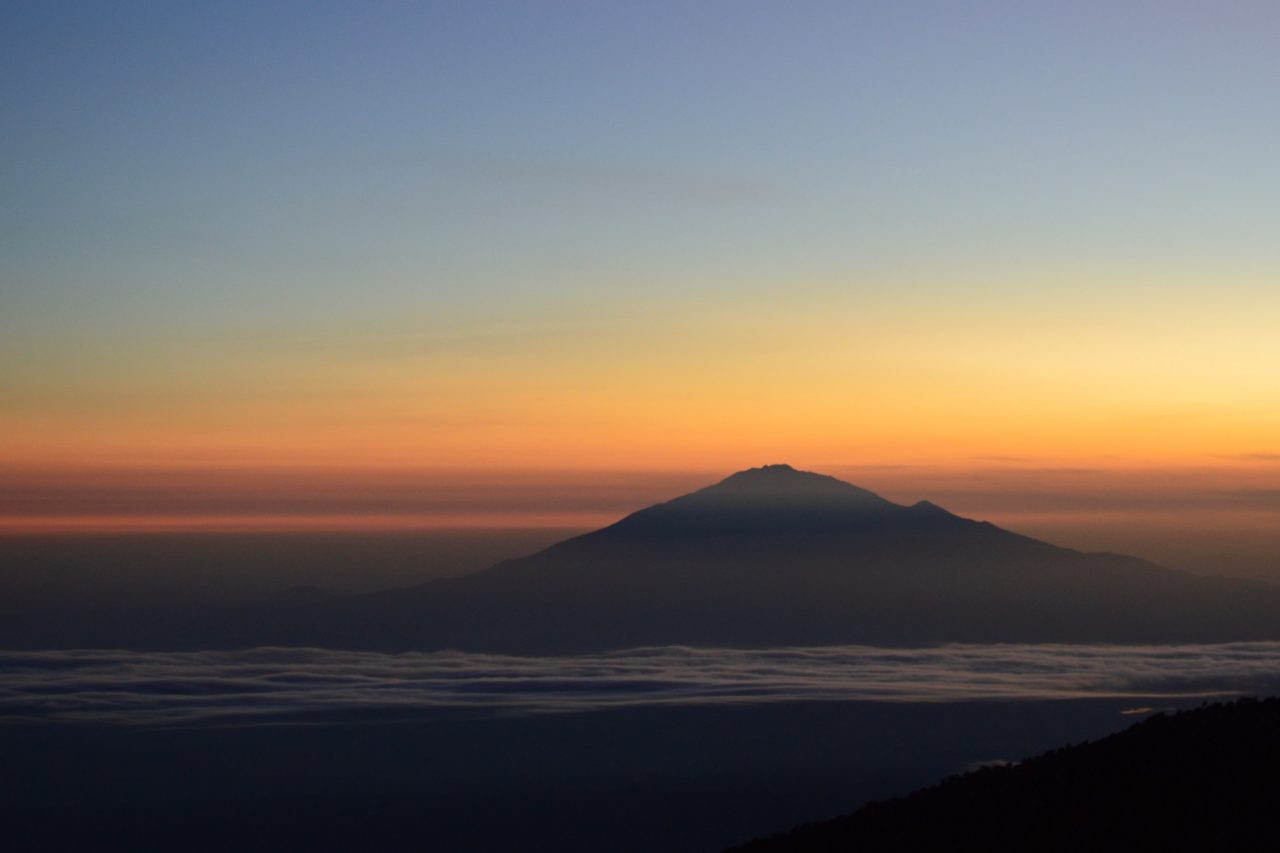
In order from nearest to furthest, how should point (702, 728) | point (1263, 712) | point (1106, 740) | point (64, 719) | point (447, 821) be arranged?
point (1263, 712) → point (1106, 740) → point (447, 821) → point (702, 728) → point (64, 719)

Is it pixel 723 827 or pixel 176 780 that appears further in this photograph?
pixel 176 780

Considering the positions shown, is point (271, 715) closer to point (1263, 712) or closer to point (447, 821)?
point (447, 821)

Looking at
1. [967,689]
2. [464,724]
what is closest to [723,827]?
[464,724]

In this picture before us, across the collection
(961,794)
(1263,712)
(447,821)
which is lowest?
(447,821)

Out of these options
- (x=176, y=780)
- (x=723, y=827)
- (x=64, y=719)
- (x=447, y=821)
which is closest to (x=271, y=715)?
(x=64, y=719)

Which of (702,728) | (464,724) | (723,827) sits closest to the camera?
(723,827)

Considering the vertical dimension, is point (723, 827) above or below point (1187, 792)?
below
